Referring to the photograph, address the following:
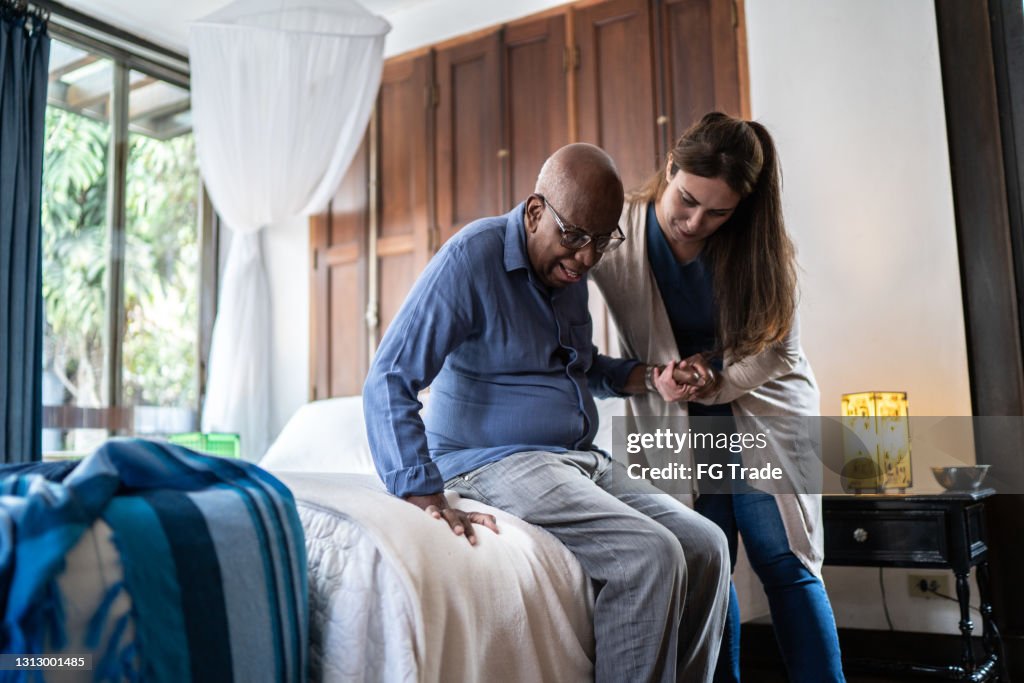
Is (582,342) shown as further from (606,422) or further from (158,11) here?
(158,11)

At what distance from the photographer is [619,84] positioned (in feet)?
10.7

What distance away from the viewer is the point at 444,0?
374 centimetres

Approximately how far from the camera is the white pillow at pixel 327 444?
2809mm

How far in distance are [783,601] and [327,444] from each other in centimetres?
160

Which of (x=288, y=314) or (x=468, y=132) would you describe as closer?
(x=468, y=132)

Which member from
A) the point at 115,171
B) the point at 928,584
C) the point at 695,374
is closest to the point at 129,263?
the point at 115,171

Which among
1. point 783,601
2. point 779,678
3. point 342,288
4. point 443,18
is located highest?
point 443,18

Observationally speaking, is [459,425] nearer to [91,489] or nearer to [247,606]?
[247,606]

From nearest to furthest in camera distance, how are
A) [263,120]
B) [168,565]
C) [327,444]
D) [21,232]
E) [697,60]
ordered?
[168,565]
[327,444]
[697,60]
[21,232]
[263,120]

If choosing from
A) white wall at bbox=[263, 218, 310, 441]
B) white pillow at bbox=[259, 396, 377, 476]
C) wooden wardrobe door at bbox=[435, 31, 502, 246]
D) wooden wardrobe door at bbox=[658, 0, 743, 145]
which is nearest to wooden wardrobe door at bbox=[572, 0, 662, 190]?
wooden wardrobe door at bbox=[658, 0, 743, 145]

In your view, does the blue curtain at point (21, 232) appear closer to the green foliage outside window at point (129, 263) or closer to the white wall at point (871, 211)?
the green foliage outside window at point (129, 263)

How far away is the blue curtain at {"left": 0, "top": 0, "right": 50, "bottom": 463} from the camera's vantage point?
3102mm

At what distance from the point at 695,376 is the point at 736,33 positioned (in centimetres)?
164

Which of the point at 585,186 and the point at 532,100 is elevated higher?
the point at 532,100
